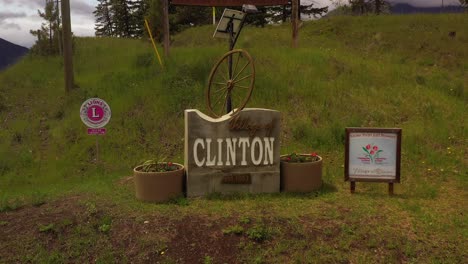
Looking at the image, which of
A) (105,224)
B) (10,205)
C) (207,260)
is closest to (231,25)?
(105,224)

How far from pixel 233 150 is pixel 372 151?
231 cm

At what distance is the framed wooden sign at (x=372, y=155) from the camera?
21.8 feet

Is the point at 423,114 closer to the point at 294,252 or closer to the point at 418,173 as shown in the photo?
the point at 418,173

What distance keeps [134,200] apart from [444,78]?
11.8 meters

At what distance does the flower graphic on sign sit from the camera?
6.69 m

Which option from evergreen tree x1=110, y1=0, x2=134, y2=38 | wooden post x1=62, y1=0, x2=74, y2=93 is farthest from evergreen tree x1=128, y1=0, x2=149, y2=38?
wooden post x1=62, y1=0, x2=74, y2=93

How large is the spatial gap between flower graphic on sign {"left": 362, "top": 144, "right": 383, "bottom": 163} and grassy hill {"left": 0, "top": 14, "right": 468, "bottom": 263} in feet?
1.99

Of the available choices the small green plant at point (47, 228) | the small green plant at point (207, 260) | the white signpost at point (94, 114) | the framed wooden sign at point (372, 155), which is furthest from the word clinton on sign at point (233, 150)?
the white signpost at point (94, 114)

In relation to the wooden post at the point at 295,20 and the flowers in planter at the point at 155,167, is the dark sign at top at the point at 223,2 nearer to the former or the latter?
the wooden post at the point at 295,20

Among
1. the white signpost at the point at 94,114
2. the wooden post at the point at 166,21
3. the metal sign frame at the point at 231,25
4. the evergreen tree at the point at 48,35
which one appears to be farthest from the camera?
the evergreen tree at the point at 48,35

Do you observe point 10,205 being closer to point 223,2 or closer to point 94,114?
point 94,114

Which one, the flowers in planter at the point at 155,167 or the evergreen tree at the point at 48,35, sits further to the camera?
the evergreen tree at the point at 48,35

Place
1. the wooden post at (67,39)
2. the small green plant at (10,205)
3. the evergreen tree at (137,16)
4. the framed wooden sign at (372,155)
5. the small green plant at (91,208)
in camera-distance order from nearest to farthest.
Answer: the small green plant at (91,208) → the small green plant at (10,205) → the framed wooden sign at (372,155) → the wooden post at (67,39) → the evergreen tree at (137,16)

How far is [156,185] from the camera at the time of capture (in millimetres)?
6262
